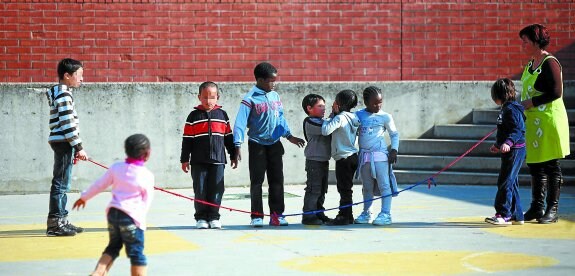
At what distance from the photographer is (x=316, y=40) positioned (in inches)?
584

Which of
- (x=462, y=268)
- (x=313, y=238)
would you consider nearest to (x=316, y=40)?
(x=313, y=238)

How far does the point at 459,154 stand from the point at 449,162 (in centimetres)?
29

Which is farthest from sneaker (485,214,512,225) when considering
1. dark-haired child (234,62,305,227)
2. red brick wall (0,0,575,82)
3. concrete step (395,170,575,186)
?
red brick wall (0,0,575,82)

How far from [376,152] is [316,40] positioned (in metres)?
4.95

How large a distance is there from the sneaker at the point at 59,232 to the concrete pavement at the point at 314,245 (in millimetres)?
89

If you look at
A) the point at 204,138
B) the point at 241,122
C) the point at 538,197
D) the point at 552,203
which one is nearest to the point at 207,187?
the point at 204,138

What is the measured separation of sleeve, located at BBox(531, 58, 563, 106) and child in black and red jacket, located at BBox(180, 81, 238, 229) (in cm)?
315

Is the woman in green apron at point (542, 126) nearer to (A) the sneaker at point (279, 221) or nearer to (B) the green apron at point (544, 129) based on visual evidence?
(B) the green apron at point (544, 129)

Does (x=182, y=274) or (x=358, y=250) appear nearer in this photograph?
(x=182, y=274)

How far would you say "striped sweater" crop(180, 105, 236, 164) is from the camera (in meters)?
9.95

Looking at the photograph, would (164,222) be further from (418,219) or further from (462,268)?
(462,268)

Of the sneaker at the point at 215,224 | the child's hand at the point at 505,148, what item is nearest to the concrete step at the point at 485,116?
the child's hand at the point at 505,148

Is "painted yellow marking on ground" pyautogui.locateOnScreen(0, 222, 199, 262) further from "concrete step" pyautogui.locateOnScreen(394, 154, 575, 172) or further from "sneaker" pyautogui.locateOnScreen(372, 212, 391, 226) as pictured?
"concrete step" pyautogui.locateOnScreen(394, 154, 575, 172)

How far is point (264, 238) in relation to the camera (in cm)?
930
